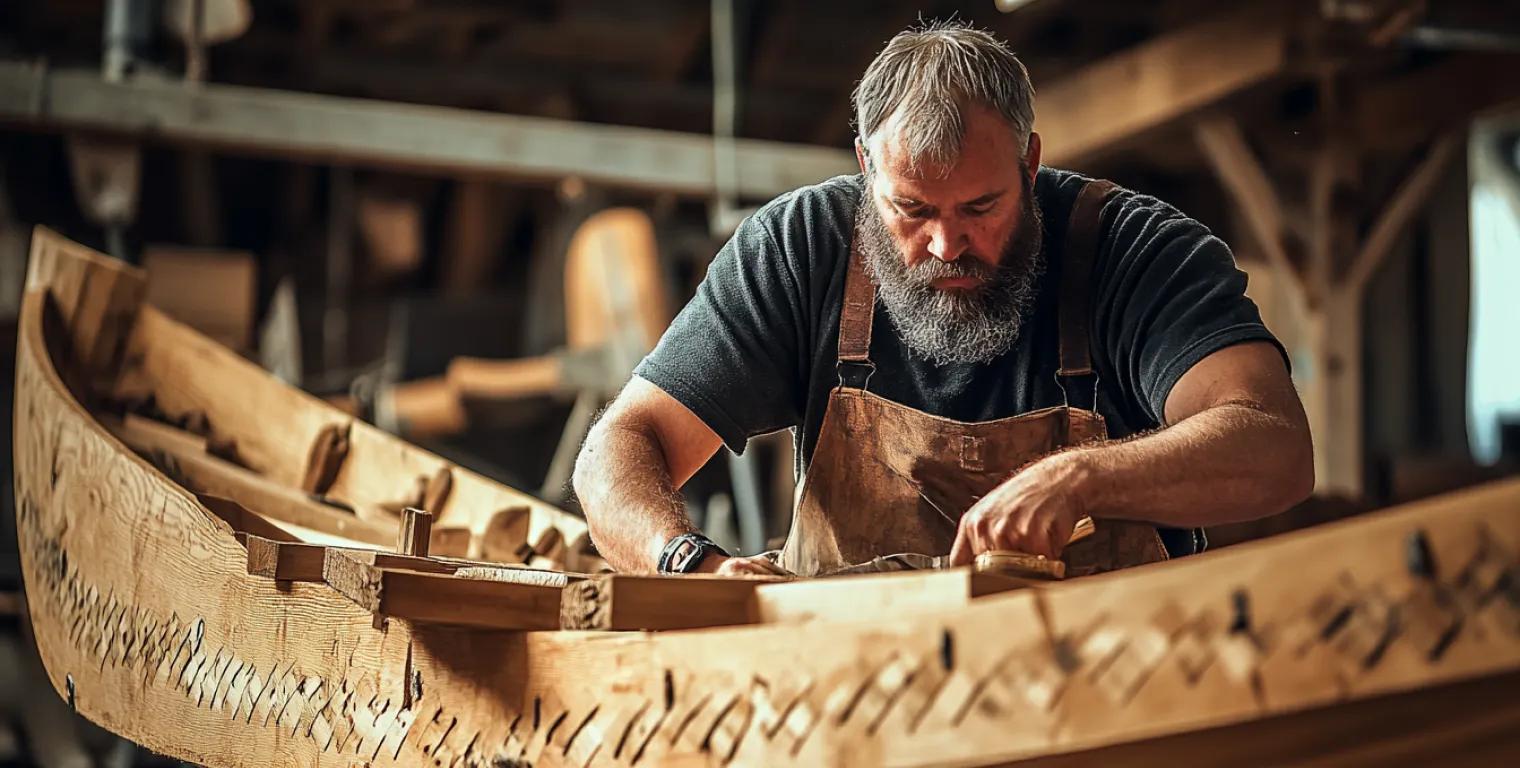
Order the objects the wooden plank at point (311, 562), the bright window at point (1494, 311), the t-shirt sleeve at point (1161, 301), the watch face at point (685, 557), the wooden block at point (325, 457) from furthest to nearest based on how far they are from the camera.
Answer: the bright window at point (1494, 311)
the wooden block at point (325, 457)
the t-shirt sleeve at point (1161, 301)
the watch face at point (685, 557)
the wooden plank at point (311, 562)

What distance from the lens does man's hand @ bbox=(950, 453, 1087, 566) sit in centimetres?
206

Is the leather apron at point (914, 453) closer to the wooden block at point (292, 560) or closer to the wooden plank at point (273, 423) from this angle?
the wooden plank at point (273, 423)

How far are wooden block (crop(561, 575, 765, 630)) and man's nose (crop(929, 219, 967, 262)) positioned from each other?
1.01 m

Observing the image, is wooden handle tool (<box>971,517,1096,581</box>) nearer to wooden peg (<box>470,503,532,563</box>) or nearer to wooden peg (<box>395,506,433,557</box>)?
wooden peg (<box>395,506,433,557</box>)

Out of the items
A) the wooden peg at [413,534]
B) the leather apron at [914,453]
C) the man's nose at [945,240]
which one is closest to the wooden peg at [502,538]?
the leather apron at [914,453]

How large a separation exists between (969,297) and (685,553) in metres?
0.67

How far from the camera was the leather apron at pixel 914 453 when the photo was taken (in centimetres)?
270

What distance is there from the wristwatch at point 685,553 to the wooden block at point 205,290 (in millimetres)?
4440

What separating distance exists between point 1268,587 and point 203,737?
5.50ft

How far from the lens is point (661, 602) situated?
1.73 m

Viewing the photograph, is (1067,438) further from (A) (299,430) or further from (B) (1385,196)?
(B) (1385,196)

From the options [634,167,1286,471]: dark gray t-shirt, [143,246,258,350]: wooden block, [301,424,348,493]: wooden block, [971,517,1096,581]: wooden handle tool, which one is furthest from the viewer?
[143,246,258,350]: wooden block

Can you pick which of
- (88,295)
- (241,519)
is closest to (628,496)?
(241,519)

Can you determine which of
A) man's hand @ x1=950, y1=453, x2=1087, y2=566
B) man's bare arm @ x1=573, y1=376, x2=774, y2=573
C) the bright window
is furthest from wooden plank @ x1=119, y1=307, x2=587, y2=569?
the bright window
